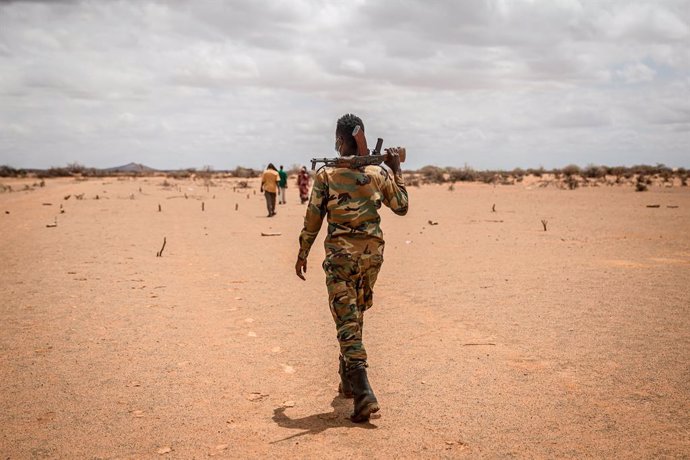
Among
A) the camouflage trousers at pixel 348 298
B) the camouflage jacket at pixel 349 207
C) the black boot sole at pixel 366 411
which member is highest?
the camouflage jacket at pixel 349 207

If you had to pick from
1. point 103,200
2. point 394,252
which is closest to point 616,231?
point 394,252

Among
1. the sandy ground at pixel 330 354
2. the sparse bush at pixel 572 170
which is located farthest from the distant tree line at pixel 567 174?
the sandy ground at pixel 330 354

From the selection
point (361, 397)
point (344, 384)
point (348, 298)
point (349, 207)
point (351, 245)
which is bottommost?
point (344, 384)

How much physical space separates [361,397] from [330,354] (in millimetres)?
1786

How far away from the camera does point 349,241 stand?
176 inches

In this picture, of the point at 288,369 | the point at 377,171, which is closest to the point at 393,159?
the point at 377,171

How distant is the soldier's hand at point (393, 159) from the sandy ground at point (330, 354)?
6.10 feet

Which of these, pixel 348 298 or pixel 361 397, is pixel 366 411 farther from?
pixel 348 298

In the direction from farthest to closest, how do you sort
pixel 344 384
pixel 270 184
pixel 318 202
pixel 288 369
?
pixel 270 184, pixel 288 369, pixel 344 384, pixel 318 202

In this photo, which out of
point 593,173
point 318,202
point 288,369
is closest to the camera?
point 318,202

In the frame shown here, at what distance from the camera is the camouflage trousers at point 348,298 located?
14.5ft

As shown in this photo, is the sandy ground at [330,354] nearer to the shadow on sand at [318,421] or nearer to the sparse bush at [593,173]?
the shadow on sand at [318,421]

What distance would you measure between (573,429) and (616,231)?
13218 millimetres

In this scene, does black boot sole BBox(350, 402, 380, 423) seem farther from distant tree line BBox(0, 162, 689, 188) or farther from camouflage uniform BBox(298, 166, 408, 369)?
distant tree line BBox(0, 162, 689, 188)
